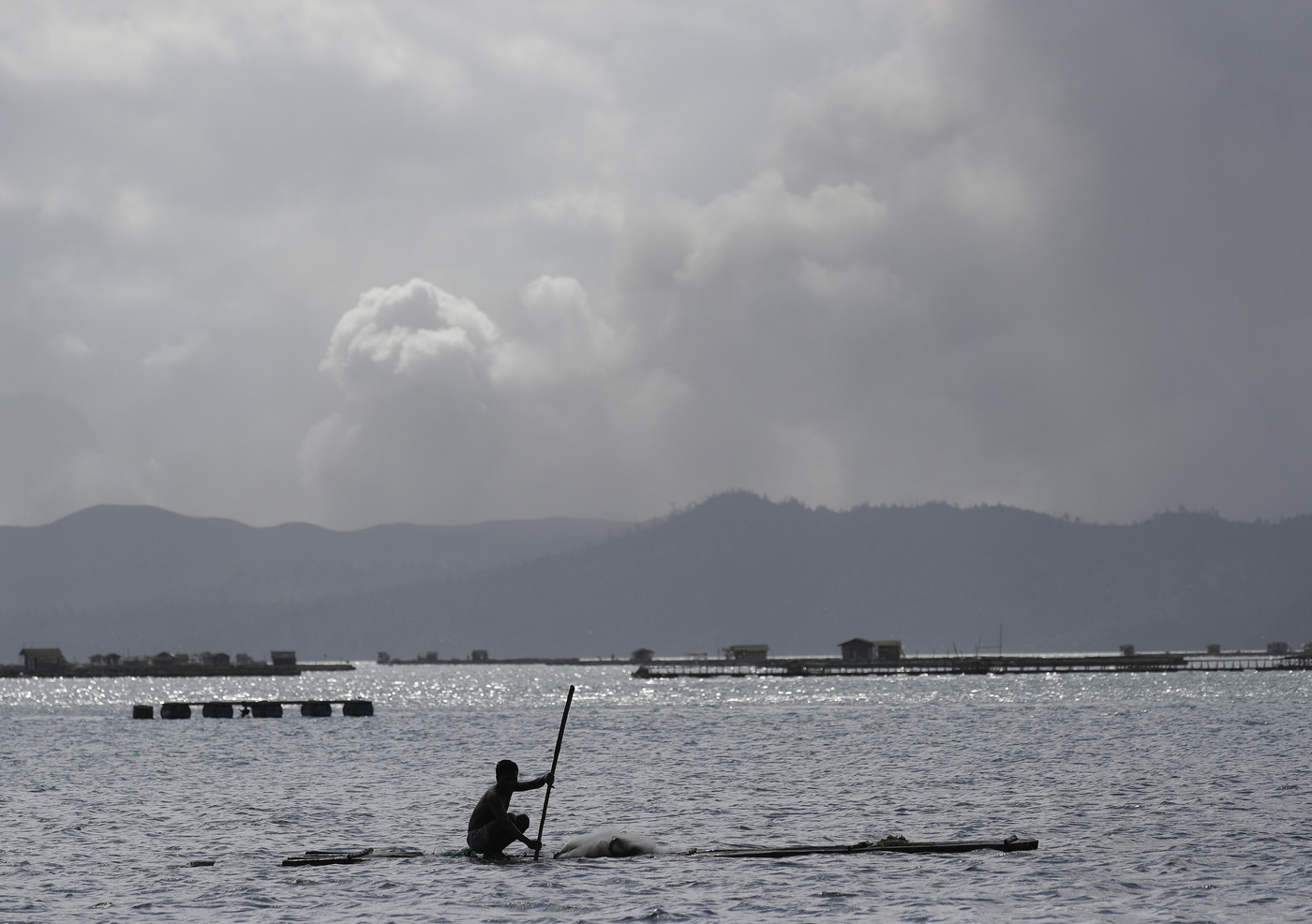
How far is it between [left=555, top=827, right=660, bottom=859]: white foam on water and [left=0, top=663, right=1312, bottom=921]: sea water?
1.82 feet

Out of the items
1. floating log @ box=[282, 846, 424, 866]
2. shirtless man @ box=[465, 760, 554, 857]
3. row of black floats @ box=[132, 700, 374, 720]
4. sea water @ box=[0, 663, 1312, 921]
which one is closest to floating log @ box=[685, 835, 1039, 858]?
sea water @ box=[0, 663, 1312, 921]

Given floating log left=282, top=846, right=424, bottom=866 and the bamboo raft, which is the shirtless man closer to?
the bamboo raft

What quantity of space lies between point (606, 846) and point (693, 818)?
912 cm

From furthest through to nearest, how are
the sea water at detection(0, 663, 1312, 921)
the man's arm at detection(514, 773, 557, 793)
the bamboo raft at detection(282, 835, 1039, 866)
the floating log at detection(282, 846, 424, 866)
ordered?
the bamboo raft at detection(282, 835, 1039, 866) → the floating log at detection(282, 846, 424, 866) → the man's arm at detection(514, 773, 557, 793) → the sea water at detection(0, 663, 1312, 921)

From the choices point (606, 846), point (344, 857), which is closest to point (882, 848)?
point (606, 846)

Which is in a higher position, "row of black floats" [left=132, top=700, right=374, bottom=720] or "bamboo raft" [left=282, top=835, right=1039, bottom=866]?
"bamboo raft" [left=282, top=835, right=1039, bottom=866]

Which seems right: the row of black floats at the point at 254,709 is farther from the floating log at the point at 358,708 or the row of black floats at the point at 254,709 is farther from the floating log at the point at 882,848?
the floating log at the point at 882,848

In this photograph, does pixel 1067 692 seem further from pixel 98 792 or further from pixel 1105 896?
pixel 1105 896

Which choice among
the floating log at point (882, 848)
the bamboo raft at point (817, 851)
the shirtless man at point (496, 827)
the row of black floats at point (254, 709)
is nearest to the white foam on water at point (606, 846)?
the shirtless man at point (496, 827)

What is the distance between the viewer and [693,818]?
153 feet

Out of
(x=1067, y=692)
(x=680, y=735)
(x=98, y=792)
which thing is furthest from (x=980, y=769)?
(x=1067, y=692)

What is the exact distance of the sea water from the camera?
104 ft

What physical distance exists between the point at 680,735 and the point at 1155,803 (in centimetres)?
4614

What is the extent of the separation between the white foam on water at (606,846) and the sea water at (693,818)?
55 cm
